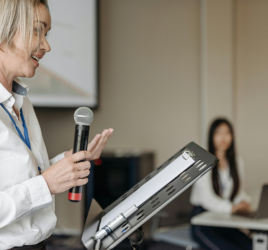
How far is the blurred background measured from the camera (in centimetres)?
353

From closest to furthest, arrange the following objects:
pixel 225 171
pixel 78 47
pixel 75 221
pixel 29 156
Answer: pixel 29 156 → pixel 225 171 → pixel 78 47 → pixel 75 221

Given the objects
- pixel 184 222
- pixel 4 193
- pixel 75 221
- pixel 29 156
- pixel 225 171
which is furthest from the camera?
pixel 75 221

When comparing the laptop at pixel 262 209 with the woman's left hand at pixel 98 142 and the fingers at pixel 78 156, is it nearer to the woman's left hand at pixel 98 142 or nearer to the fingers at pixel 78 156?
the woman's left hand at pixel 98 142

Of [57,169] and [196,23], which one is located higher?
[196,23]

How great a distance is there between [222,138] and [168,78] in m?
1.05

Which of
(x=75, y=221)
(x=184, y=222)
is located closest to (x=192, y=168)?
(x=184, y=222)

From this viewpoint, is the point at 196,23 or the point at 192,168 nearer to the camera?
the point at 192,168

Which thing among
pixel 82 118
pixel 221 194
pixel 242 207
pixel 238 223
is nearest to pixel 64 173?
pixel 82 118

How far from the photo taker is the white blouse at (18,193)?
0.76 metres

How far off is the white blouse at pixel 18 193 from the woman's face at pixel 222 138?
2219mm

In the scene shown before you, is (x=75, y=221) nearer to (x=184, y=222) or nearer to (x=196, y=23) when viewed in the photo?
(x=184, y=222)

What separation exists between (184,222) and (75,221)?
1447mm

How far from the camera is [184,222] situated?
255cm

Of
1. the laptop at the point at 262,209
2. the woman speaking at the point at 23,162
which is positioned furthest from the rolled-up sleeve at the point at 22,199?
the laptop at the point at 262,209
